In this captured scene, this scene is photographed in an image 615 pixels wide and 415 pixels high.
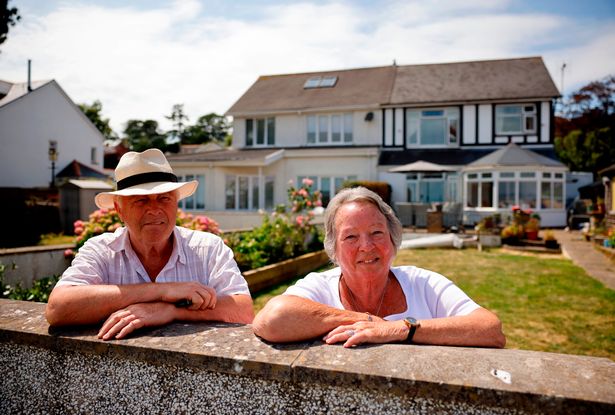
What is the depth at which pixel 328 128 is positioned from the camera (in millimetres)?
24406

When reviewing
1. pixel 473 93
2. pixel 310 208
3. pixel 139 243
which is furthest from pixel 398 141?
pixel 139 243

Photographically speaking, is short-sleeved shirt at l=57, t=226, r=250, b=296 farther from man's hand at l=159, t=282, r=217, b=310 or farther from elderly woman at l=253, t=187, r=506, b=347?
elderly woman at l=253, t=187, r=506, b=347

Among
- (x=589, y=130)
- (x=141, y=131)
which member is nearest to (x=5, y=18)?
(x=589, y=130)

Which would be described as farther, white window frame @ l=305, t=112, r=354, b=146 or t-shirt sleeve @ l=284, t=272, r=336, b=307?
white window frame @ l=305, t=112, r=354, b=146

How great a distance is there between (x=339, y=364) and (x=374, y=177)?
68.6ft

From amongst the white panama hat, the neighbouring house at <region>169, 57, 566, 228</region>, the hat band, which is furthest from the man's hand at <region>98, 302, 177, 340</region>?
the neighbouring house at <region>169, 57, 566, 228</region>

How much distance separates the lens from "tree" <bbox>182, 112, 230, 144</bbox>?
273 ft

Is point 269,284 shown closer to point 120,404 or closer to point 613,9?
point 120,404

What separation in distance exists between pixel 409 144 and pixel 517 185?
599cm

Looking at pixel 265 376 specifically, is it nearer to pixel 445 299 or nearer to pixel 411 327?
pixel 411 327

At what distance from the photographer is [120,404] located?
5.84ft

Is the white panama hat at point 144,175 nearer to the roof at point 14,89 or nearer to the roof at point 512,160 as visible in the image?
the roof at point 512,160

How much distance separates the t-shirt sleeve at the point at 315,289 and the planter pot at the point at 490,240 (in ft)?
41.5

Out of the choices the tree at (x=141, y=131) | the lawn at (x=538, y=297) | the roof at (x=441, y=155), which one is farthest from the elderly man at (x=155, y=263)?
the tree at (x=141, y=131)
